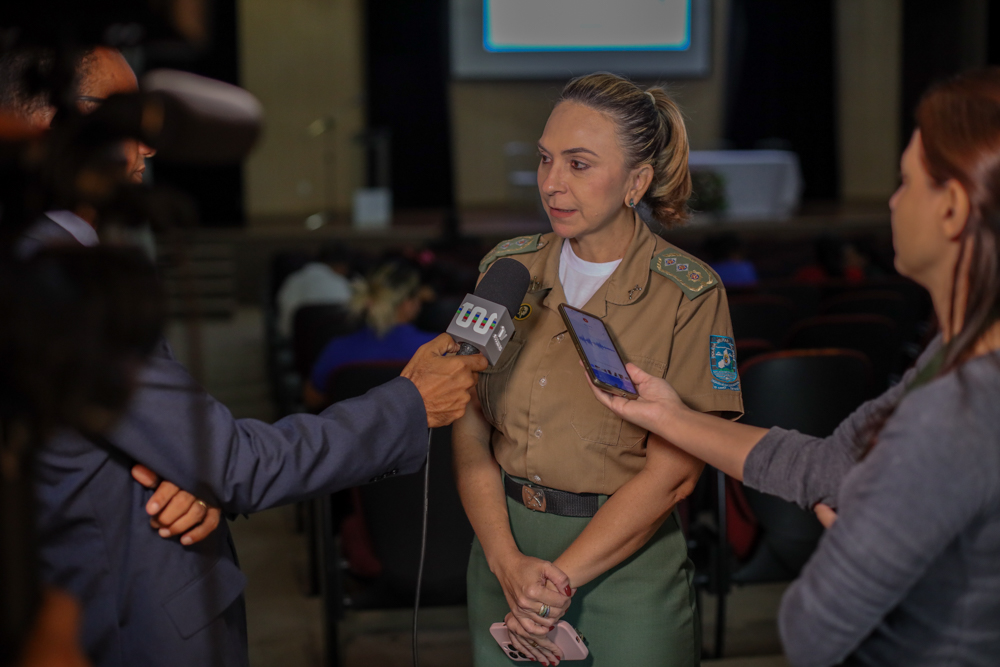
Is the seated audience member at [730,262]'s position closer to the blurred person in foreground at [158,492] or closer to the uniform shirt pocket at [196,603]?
the blurred person in foreground at [158,492]

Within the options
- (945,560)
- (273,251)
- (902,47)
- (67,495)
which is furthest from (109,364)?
(902,47)

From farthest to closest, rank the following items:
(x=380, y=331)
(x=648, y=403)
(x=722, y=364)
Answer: (x=380, y=331) → (x=722, y=364) → (x=648, y=403)

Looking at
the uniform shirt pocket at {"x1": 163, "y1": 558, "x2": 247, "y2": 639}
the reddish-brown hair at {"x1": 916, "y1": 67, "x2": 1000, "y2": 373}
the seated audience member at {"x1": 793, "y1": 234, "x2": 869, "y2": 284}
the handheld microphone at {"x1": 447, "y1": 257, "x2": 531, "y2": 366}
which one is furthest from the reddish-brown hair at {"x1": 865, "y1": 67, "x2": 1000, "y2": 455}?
the seated audience member at {"x1": 793, "y1": 234, "x2": 869, "y2": 284}

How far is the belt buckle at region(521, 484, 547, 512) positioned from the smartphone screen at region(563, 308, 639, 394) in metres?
0.29

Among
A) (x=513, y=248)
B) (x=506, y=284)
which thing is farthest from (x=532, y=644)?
(x=513, y=248)

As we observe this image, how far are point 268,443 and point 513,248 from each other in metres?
0.65

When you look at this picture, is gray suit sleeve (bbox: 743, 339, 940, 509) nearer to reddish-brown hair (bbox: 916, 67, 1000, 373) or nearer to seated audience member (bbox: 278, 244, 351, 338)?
reddish-brown hair (bbox: 916, 67, 1000, 373)

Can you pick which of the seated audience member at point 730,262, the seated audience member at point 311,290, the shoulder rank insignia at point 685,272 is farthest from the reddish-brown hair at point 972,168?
the seated audience member at point 311,290

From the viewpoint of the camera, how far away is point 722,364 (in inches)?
57.7

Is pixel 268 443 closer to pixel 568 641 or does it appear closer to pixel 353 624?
pixel 568 641

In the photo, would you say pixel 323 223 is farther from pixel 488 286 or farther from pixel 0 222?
pixel 0 222

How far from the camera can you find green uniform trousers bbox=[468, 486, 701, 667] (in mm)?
1498

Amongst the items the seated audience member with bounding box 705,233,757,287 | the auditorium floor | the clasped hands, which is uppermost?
the seated audience member with bounding box 705,233,757,287

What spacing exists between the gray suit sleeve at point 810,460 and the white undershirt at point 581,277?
1.48 feet
